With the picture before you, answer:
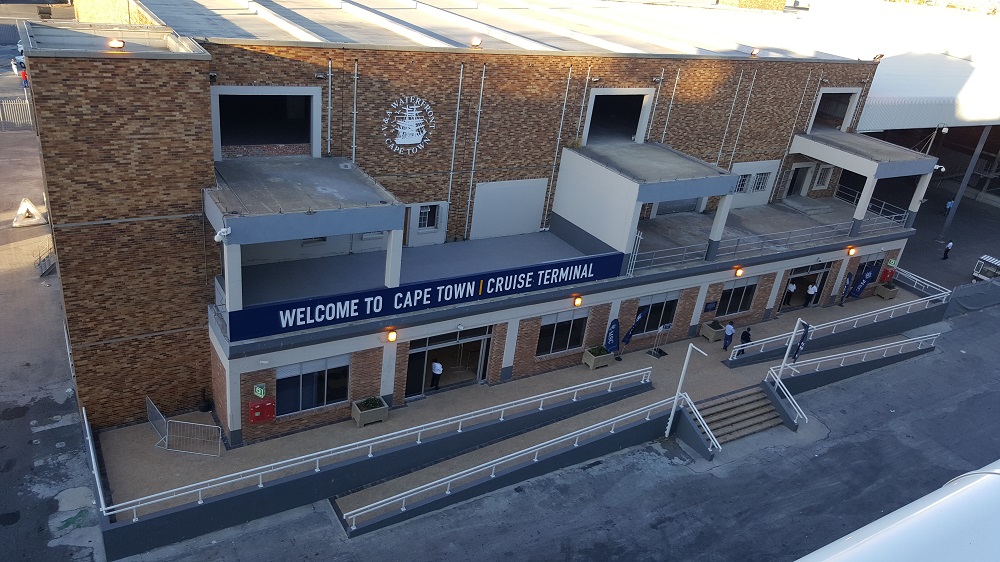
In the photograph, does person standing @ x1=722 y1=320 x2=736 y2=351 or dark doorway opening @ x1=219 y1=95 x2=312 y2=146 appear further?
person standing @ x1=722 y1=320 x2=736 y2=351

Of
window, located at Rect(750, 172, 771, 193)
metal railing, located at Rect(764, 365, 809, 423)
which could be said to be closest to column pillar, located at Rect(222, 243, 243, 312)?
metal railing, located at Rect(764, 365, 809, 423)

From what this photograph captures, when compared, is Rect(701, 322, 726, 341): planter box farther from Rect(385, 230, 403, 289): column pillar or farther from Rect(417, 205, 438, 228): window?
Rect(385, 230, 403, 289): column pillar

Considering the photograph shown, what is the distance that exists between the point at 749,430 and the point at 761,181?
13153mm

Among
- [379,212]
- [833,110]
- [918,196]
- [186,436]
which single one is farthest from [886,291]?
[186,436]

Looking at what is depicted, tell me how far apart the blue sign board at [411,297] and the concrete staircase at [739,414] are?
217 inches

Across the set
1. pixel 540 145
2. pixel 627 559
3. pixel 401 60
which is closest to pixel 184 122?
pixel 401 60

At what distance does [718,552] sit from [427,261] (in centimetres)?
1191

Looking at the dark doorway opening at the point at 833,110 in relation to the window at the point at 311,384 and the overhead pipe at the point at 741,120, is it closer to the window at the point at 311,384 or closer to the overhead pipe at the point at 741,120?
the overhead pipe at the point at 741,120

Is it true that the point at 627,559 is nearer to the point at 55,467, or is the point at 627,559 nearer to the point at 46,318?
the point at 55,467

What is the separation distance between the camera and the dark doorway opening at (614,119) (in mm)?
28484

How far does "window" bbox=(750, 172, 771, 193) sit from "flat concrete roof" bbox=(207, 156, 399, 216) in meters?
19.1

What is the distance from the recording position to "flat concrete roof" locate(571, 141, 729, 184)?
2462cm

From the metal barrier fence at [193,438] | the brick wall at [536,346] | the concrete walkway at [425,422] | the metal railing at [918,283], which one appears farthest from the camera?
the metal railing at [918,283]

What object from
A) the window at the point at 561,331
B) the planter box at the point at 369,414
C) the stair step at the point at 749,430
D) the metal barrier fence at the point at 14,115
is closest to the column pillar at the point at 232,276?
the planter box at the point at 369,414
